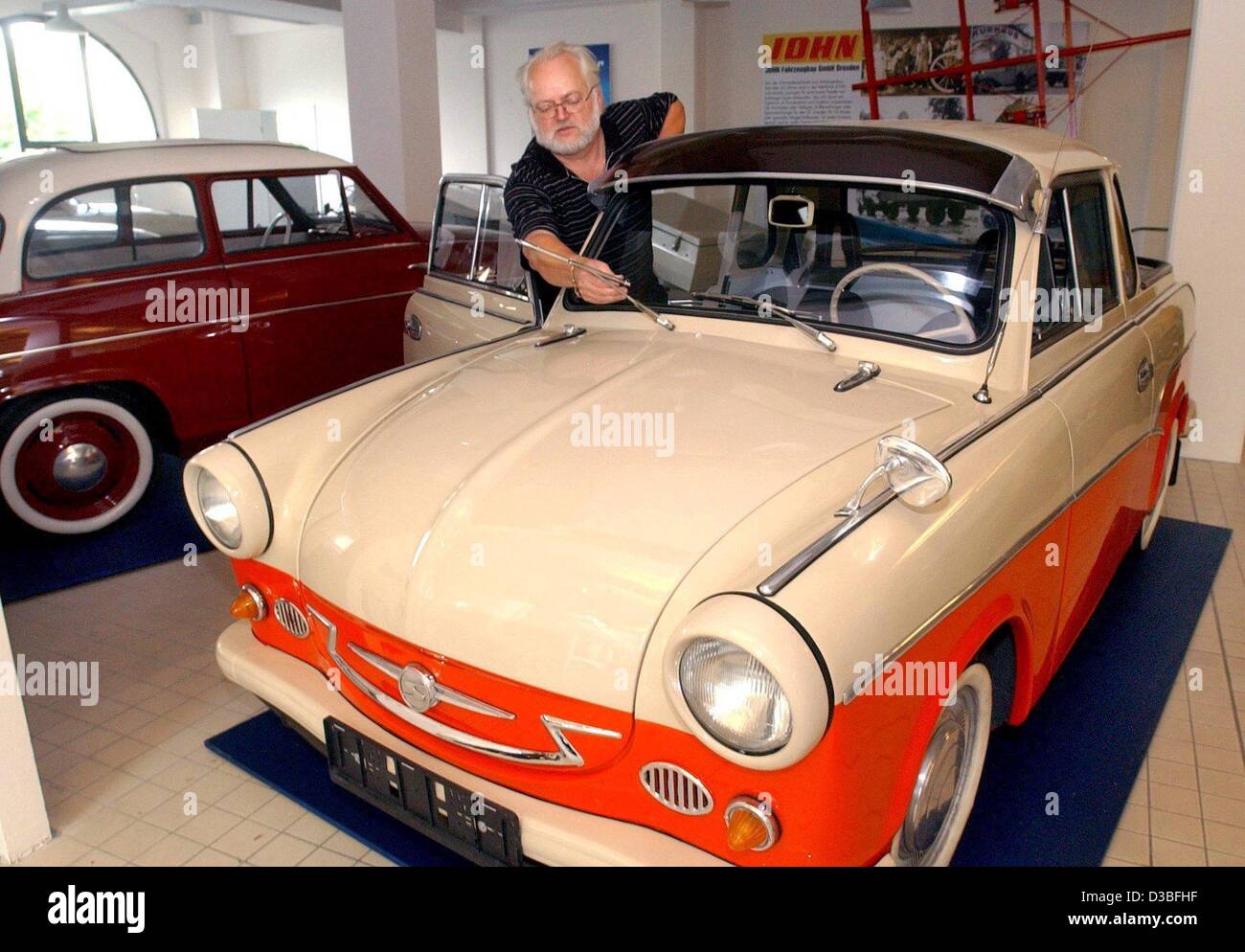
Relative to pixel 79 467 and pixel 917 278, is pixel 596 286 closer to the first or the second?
pixel 917 278

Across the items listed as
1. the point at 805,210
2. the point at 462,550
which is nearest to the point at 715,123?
the point at 805,210

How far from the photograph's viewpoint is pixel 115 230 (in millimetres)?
4758

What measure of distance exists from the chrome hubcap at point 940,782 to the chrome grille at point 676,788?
461mm

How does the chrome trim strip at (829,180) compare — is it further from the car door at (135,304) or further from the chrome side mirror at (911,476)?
the car door at (135,304)

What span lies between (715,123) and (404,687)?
36.2ft

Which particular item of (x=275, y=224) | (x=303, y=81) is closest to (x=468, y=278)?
(x=275, y=224)

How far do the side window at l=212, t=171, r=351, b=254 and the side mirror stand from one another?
→ 3.24 meters

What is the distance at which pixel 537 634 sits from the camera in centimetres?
192

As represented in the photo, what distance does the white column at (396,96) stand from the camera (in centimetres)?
835

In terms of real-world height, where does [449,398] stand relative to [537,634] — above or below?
above

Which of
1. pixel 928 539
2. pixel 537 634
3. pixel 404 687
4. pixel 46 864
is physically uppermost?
pixel 928 539

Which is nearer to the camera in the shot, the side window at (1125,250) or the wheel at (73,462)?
the side window at (1125,250)

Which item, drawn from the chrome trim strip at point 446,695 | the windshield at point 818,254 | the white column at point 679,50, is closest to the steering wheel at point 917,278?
the windshield at point 818,254
